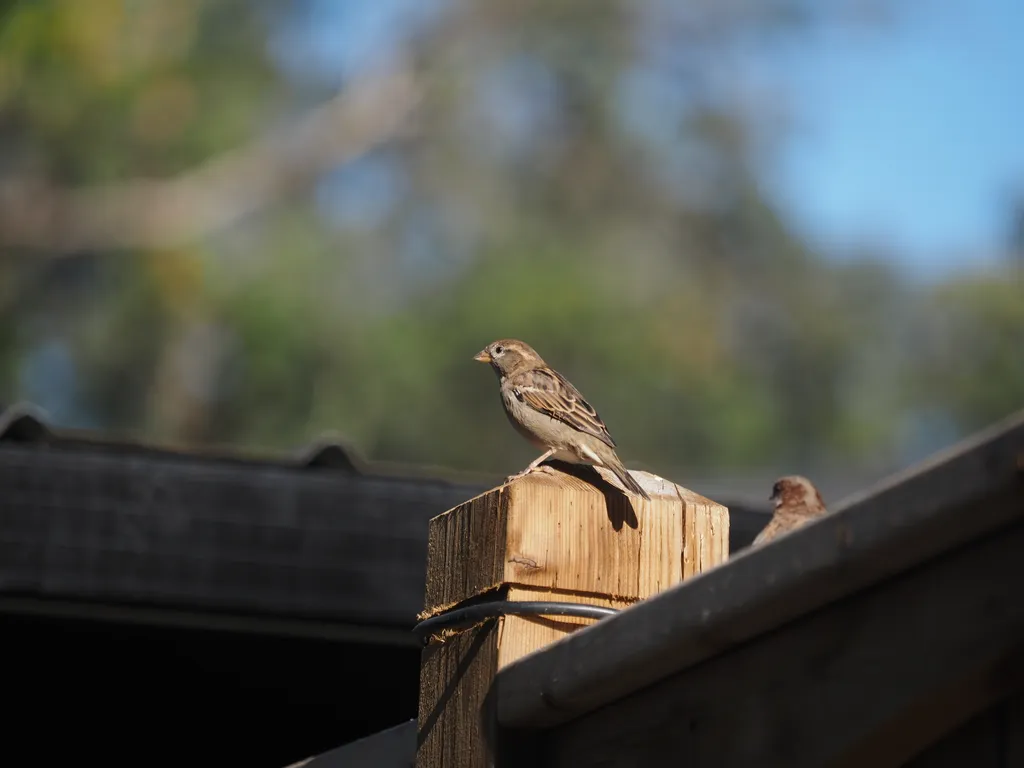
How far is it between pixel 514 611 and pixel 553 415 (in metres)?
2.80

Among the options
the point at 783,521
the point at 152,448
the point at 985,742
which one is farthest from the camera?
the point at 152,448

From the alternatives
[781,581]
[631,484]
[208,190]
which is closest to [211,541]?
[631,484]

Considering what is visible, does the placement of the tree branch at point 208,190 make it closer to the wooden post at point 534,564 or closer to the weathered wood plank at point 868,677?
the wooden post at point 534,564

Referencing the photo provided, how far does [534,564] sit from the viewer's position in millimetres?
2408

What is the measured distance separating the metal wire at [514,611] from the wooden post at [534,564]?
0.5 inches

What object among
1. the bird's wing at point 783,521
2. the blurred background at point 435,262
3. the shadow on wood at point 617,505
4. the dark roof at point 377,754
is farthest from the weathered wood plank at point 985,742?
the blurred background at point 435,262

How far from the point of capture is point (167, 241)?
28328 mm

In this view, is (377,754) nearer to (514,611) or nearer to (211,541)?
(514,611)

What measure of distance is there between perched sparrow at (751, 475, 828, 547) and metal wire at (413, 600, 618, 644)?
140cm

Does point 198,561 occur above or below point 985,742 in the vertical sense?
above

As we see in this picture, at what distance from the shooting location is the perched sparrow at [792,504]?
3.79 meters

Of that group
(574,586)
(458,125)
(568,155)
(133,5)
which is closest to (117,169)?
(133,5)

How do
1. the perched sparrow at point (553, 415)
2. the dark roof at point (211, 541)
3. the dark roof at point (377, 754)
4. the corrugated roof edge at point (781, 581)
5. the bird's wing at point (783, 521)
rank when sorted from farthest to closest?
the perched sparrow at point (553, 415), the dark roof at point (211, 541), the bird's wing at point (783, 521), the dark roof at point (377, 754), the corrugated roof edge at point (781, 581)

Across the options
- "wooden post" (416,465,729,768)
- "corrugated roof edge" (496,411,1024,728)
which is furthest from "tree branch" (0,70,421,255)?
"corrugated roof edge" (496,411,1024,728)
